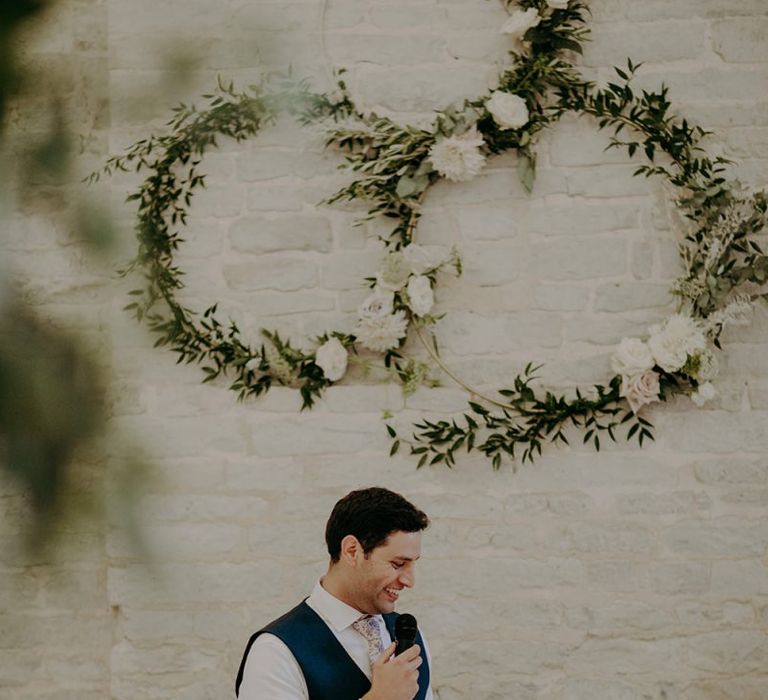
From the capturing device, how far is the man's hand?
1862 millimetres

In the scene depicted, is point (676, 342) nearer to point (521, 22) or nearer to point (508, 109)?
point (508, 109)

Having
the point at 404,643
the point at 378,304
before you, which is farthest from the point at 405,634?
the point at 378,304

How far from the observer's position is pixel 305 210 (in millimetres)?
3158

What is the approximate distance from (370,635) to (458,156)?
58.2 inches

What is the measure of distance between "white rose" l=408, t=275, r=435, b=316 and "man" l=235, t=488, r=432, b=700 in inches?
36.5

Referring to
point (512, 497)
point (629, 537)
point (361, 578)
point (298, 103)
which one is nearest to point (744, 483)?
point (629, 537)

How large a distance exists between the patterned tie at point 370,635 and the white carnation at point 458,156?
56.0 inches

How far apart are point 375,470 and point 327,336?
1.36 ft

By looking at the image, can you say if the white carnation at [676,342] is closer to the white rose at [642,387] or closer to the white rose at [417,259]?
the white rose at [642,387]

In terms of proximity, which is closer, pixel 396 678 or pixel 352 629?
pixel 396 678

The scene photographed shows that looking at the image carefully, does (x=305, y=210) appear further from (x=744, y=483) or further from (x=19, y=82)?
(x=19, y=82)

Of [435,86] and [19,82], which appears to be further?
[435,86]

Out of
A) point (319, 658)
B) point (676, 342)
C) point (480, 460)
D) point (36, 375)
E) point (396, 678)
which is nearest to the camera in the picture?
point (36, 375)

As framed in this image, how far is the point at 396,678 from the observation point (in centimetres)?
187
